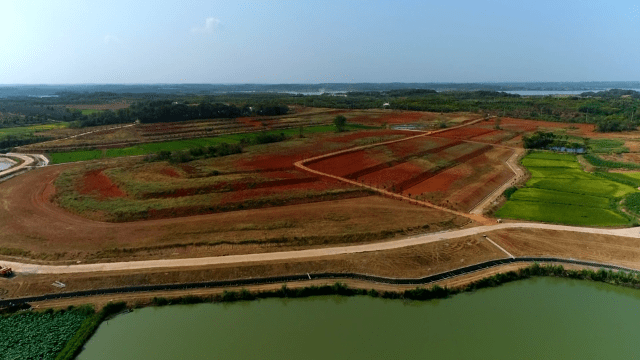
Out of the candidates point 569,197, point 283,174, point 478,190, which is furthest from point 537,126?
point 283,174

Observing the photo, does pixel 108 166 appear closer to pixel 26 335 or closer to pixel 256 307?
pixel 26 335

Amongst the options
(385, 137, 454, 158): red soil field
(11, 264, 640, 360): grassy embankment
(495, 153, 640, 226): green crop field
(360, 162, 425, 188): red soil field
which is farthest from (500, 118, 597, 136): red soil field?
(11, 264, 640, 360): grassy embankment

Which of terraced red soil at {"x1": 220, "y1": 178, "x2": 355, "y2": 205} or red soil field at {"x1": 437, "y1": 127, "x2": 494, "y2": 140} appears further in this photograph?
red soil field at {"x1": 437, "y1": 127, "x2": 494, "y2": 140}

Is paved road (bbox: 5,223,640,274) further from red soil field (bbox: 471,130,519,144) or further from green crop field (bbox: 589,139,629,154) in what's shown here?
red soil field (bbox: 471,130,519,144)

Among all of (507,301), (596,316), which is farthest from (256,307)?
(596,316)

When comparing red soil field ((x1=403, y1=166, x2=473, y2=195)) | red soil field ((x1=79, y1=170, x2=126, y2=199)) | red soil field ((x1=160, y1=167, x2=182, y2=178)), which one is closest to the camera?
red soil field ((x1=79, y1=170, x2=126, y2=199))

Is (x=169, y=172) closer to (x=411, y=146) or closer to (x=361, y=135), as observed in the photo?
(x=411, y=146)
